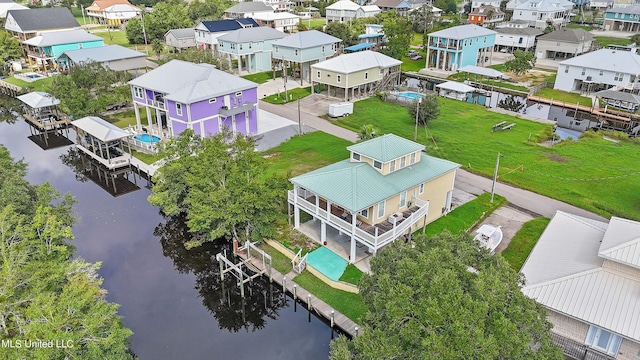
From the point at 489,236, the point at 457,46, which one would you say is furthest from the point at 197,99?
the point at 457,46

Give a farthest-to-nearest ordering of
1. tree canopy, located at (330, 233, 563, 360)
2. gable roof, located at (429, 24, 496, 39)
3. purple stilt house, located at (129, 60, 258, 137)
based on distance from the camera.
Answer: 1. gable roof, located at (429, 24, 496, 39)
2. purple stilt house, located at (129, 60, 258, 137)
3. tree canopy, located at (330, 233, 563, 360)

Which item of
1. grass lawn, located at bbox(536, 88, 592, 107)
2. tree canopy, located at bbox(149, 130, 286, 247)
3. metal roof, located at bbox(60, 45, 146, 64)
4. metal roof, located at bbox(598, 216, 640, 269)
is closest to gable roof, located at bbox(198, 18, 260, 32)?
metal roof, located at bbox(60, 45, 146, 64)

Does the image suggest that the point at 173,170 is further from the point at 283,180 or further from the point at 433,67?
the point at 433,67

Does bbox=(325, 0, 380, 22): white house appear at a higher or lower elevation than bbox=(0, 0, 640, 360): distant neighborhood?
higher

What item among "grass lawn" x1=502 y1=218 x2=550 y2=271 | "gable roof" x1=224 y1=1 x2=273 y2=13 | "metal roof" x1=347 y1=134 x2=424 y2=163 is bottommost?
"grass lawn" x1=502 y1=218 x2=550 y2=271

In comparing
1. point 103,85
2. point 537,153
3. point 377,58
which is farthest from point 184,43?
point 537,153

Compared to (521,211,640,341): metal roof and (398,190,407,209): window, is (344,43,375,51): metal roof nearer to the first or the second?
(398,190,407,209): window
